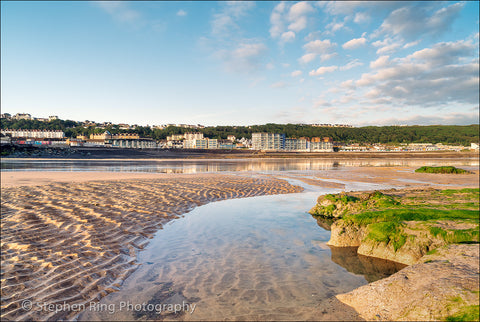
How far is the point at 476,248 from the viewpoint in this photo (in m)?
6.16

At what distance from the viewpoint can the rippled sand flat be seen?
5160 millimetres

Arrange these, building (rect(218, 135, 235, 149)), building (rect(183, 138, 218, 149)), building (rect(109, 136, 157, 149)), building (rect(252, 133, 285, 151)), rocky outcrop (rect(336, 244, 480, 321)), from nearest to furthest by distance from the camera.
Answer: rocky outcrop (rect(336, 244, 480, 321)) → building (rect(109, 136, 157, 149)) → building (rect(252, 133, 285, 151)) → building (rect(183, 138, 218, 149)) → building (rect(218, 135, 235, 149))

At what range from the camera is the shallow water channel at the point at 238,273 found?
4820 mm

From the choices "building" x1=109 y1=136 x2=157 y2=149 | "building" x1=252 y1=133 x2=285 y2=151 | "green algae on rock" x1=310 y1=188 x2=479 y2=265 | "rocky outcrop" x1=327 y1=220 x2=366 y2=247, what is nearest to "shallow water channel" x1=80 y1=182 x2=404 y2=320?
"rocky outcrop" x1=327 y1=220 x2=366 y2=247

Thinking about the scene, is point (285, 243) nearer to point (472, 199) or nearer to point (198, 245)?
point (198, 245)

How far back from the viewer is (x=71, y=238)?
7.92 m

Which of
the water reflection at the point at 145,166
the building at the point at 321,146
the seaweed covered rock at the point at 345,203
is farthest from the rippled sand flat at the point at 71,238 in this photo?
the building at the point at 321,146

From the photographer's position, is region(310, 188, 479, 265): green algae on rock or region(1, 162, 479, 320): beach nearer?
region(1, 162, 479, 320): beach

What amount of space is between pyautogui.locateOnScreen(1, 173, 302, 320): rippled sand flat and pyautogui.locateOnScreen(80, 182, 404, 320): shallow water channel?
0.63 m

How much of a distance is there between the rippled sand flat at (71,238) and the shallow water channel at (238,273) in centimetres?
63

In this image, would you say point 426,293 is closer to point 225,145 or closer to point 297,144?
point 225,145

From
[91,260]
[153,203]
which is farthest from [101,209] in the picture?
[91,260]

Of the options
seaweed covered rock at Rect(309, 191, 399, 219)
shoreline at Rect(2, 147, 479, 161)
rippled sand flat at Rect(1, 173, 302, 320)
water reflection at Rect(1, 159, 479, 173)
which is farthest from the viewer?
shoreline at Rect(2, 147, 479, 161)

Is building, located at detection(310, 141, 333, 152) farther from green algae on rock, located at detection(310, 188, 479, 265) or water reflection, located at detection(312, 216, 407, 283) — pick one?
water reflection, located at detection(312, 216, 407, 283)
